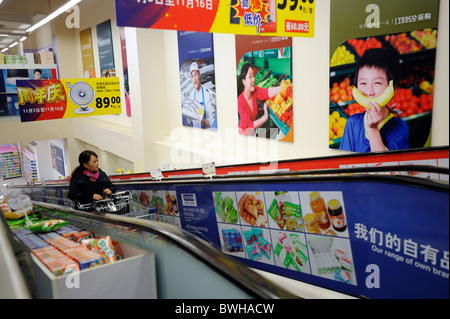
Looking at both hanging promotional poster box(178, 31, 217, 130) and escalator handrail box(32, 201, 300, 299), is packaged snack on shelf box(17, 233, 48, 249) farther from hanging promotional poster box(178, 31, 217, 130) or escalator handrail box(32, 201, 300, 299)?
hanging promotional poster box(178, 31, 217, 130)

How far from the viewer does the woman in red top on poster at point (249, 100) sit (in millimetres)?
7832

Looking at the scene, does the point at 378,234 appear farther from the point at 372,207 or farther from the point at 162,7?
the point at 162,7

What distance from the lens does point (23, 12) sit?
1291 cm

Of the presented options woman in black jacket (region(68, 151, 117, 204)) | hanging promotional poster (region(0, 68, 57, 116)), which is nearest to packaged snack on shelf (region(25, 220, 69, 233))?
woman in black jacket (region(68, 151, 117, 204))

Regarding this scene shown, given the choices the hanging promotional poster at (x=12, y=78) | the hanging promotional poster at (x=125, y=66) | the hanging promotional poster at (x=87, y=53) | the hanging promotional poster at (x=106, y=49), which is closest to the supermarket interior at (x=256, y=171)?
the hanging promotional poster at (x=125, y=66)

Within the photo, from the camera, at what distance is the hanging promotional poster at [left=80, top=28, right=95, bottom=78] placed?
1581cm

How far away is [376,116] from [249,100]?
3.20 meters

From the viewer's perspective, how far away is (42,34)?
19.0m

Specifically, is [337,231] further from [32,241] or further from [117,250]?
[32,241]

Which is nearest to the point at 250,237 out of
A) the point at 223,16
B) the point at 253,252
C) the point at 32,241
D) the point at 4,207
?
the point at 253,252

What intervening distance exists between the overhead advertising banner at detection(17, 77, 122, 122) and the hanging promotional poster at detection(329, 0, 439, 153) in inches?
234
